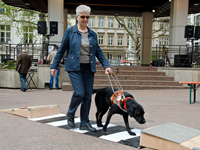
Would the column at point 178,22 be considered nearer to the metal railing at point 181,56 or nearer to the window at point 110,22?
the metal railing at point 181,56

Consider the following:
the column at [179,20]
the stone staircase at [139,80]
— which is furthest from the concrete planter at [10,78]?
the column at [179,20]

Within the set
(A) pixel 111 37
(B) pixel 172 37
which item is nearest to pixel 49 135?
(B) pixel 172 37

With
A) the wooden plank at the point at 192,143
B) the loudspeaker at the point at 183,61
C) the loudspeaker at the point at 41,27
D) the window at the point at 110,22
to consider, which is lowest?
the wooden plank at the point at 192,143

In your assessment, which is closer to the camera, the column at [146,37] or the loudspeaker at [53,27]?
the loudspeaker at [53,27]

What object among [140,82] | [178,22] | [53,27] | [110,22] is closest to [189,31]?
[178,22]

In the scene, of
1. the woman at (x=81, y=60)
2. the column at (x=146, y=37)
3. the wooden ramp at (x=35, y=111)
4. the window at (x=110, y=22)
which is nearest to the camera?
the woman at (x=81, y=60)

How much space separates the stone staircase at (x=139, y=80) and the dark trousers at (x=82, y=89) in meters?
6.92

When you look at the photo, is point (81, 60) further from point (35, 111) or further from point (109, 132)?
point (35, 111)

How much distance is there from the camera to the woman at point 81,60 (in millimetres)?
4312

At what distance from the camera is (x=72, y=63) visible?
170 inches

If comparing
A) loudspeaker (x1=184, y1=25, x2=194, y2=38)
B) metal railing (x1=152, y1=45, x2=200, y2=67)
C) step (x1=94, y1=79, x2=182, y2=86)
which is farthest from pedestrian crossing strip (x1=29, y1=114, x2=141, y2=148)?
loudspeaker (x1=184, y1=25, x2=194, y2=38)

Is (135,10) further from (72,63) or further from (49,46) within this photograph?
(72,63)

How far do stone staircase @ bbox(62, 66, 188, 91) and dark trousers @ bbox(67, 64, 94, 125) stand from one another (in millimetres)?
6924

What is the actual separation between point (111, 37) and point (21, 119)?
60023 mm
